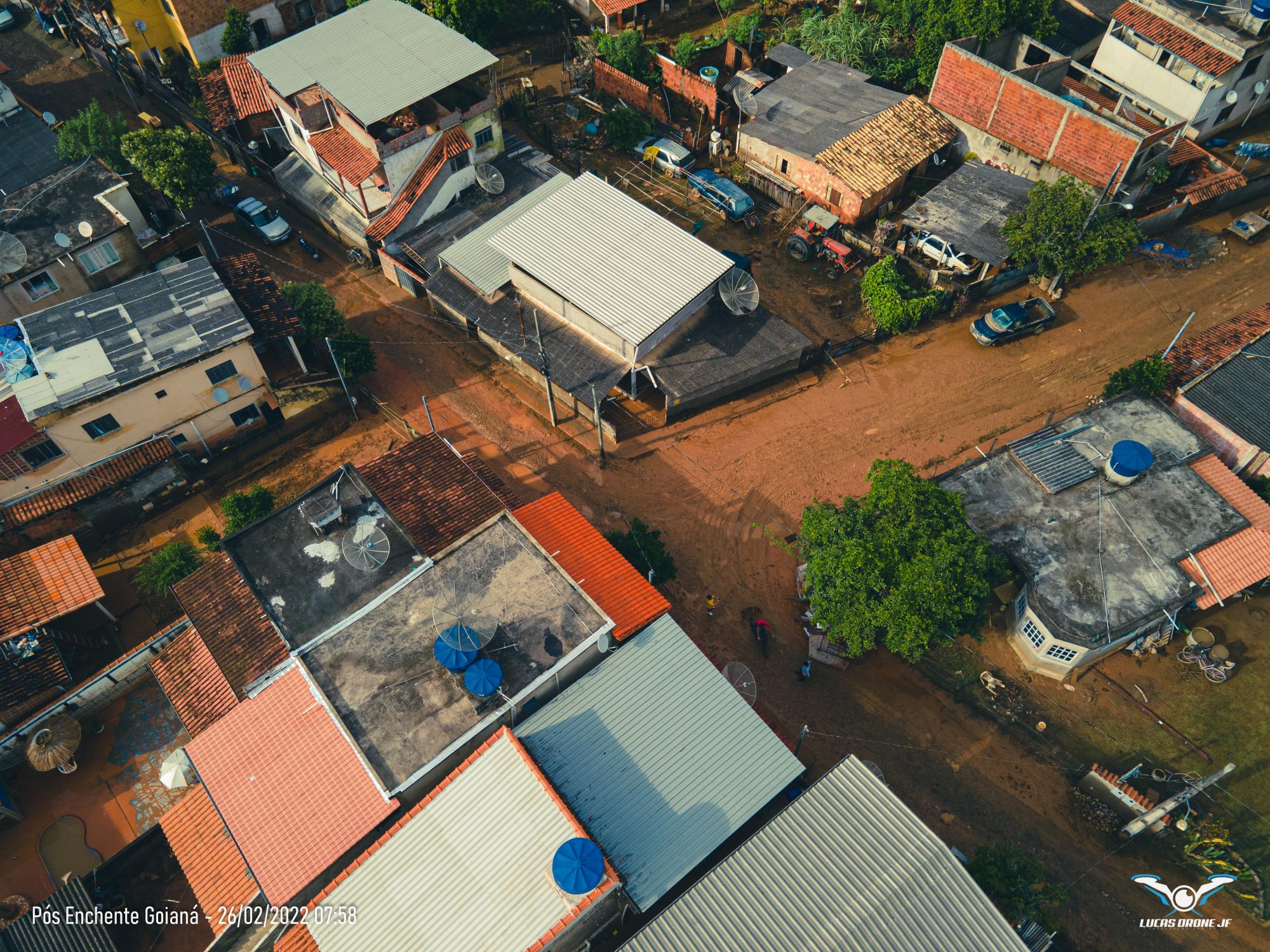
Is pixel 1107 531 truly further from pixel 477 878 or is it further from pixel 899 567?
pixel 477 878

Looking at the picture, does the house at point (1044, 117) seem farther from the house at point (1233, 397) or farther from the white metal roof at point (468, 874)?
the white metal roof at point (468, 874)

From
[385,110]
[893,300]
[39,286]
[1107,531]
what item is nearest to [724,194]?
[893,300]

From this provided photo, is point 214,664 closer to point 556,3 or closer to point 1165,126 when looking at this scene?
point 556,3

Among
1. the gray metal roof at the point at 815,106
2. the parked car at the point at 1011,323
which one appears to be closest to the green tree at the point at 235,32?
the gray metal roof at the point at 815,106

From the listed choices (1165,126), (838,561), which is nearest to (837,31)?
(1165,126)

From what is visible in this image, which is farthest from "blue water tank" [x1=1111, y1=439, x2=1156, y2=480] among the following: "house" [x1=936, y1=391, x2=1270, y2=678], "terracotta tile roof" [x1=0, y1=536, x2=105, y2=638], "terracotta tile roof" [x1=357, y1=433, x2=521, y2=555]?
"terracotta tile roof" [x1=0, y1=536, x2=105, y2=638]

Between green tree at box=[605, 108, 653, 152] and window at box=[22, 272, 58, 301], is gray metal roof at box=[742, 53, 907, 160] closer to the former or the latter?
green tree at box=[605, 108, 653, 152]

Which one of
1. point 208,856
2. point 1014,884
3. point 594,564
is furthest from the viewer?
point 594,564
